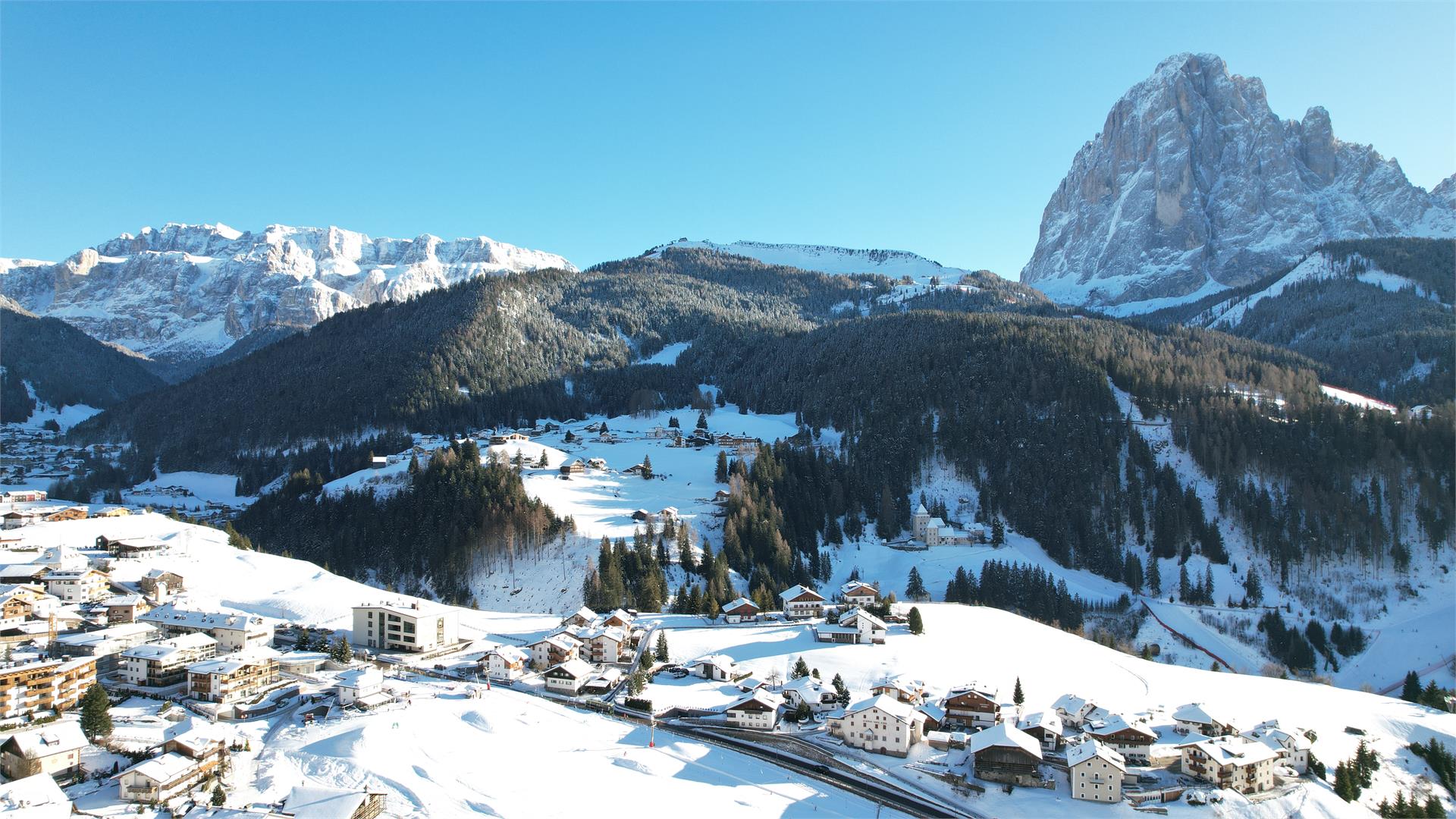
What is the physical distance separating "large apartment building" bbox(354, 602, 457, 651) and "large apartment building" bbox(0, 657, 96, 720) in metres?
14.3

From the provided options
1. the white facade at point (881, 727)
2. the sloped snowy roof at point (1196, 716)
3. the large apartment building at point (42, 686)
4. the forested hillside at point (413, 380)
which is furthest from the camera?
the forested hillside at point (413, 380)

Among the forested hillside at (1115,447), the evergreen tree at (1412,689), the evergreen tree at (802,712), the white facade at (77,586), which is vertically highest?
the forested hillside at (1115,447)

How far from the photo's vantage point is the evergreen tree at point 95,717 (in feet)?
112

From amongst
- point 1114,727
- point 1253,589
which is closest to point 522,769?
point 1114,727

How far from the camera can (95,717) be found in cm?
3412

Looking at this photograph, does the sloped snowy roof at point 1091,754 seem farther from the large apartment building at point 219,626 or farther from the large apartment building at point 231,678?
the large apartment building at point 219,626

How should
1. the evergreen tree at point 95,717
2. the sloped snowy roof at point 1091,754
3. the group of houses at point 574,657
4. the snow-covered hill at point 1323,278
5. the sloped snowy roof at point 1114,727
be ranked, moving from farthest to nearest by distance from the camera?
the snow-covered hill at point 1323,278 < the group of houses at point 574,657 < the sloped snowy roof at point 1114,727 < the sloped snowy roof at point 1091,754 < the evergreen tree at point 95,717

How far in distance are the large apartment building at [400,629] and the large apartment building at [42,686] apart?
1431 centimetres

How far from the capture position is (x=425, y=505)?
8388cm

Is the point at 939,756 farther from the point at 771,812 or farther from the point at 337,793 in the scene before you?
the point at 337,793

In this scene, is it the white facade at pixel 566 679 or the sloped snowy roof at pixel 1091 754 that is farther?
the white facade at pixel 566 679

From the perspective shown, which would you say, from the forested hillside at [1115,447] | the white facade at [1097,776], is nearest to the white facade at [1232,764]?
the white facade at [1097,776]

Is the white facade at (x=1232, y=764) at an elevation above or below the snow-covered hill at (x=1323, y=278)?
below

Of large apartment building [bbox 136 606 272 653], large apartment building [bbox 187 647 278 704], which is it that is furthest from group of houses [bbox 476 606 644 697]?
large apartment building [bbox 136 606 272 653]
